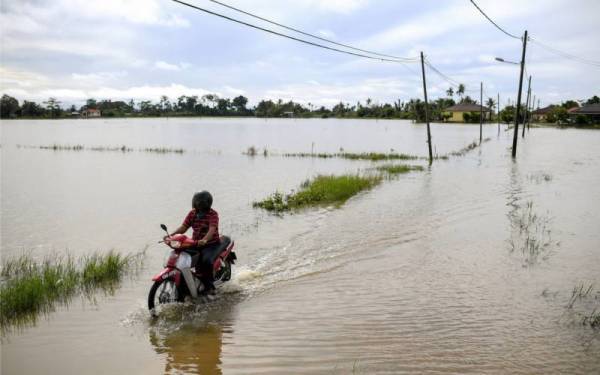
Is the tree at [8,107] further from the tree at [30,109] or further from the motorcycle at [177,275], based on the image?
the motorcycle at [177,275]

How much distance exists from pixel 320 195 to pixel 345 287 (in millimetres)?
9914

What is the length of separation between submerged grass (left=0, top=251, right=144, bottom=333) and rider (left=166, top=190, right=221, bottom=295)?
2.15m

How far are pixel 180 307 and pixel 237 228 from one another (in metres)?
6.46

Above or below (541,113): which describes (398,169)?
below

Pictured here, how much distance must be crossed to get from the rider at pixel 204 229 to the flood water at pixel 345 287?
542 mm

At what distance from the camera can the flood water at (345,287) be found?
565cm

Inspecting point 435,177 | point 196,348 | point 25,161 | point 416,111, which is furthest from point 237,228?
point 416,111

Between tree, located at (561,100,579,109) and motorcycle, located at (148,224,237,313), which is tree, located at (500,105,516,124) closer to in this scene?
tree, located at (561,100,579,109)

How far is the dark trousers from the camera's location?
721 cm

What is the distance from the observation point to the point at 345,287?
8266 mm

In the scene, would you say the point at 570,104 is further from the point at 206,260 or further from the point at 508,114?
the point at 206,260

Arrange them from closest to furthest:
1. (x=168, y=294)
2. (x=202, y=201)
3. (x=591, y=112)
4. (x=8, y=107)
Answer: (x=168, y=294)
(x=202, y=201)
(x=591, y=112)
(x=8, y=107)

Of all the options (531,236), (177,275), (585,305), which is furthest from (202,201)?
(531,236)

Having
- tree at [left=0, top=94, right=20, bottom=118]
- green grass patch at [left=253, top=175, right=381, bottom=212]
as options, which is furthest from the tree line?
green grass patch at [left=253, top=175, right=381, bottom=212]
